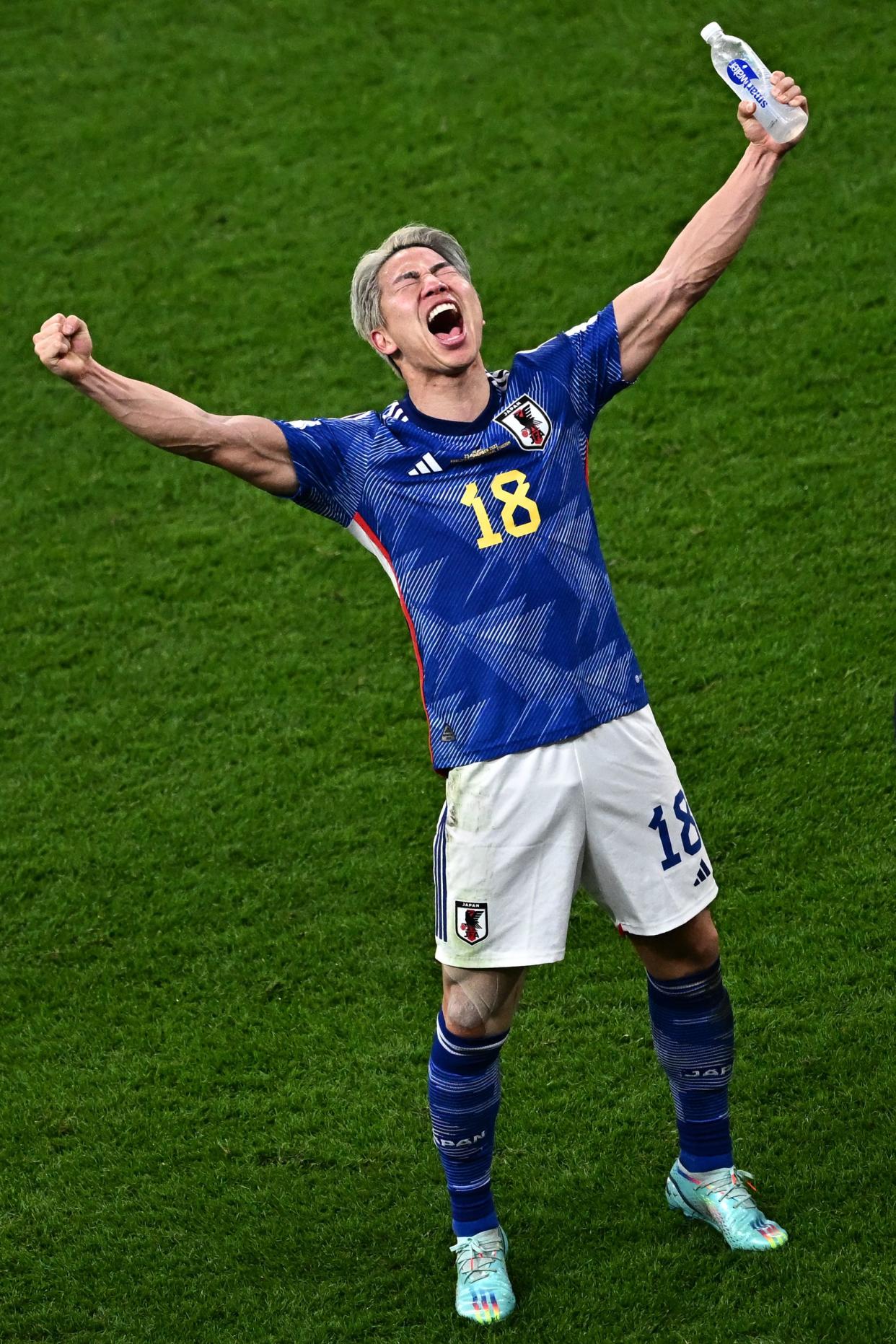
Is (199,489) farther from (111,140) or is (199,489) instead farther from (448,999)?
(448,999)

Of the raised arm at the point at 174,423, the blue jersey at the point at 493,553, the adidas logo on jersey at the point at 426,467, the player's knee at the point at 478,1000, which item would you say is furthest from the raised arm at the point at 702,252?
the player's knee at the point at 478,1000

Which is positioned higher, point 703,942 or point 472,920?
point 472,920

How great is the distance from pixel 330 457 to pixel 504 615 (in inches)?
19.4

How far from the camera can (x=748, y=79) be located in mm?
3523

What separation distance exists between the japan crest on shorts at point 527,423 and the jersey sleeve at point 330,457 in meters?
0.29

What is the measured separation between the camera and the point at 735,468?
252 inches

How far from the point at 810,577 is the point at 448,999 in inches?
115

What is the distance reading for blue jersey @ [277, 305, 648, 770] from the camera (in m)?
3.34

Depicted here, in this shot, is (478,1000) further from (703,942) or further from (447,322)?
(447,322)

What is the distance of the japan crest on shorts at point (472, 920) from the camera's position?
336 centimetres

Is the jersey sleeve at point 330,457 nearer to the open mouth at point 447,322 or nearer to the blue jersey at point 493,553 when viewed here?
the blue jersey at point 493,553

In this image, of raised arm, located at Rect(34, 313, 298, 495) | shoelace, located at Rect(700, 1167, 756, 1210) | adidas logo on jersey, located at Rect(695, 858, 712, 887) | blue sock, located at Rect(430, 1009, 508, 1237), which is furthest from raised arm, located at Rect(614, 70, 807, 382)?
shoelace, located at Rect(700, 1167, 756, 1210)

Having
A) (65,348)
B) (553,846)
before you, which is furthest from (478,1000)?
(65,348)

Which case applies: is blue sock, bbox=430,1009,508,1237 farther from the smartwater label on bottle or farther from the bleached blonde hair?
the smartwater label on bottle
